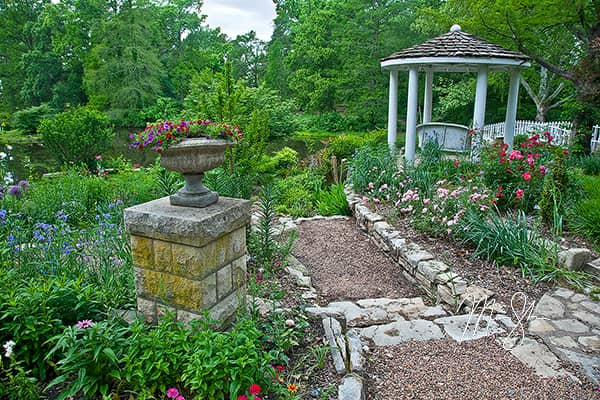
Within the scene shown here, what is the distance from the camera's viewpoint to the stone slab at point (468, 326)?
2.86 m

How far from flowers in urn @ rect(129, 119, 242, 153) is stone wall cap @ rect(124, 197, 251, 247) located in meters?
0.34

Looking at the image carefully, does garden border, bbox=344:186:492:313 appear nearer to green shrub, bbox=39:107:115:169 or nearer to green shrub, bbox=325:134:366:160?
green shrub, bbox=325:134:366:160

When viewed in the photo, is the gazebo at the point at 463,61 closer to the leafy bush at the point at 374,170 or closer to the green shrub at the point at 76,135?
the leafy bush at the point at 374,170

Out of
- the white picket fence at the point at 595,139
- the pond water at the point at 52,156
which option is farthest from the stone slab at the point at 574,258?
the pond water at the point at 52,156

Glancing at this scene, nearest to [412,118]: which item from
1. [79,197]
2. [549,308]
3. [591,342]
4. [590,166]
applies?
[590,166]

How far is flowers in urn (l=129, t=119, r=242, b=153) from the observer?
2184mm

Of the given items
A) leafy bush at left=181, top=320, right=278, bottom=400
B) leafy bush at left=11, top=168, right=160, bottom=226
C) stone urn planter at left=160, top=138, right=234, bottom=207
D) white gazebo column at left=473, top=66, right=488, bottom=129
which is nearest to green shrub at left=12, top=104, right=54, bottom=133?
leafy bush at left=11, top=168, right=160, bottom=226

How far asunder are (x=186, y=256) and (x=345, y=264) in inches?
118

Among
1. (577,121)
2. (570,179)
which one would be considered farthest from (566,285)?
(577,121)

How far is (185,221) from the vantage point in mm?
2090

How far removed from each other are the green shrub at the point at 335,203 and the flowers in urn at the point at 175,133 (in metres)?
→ 4.48

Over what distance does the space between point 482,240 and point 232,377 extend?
10.2 feet

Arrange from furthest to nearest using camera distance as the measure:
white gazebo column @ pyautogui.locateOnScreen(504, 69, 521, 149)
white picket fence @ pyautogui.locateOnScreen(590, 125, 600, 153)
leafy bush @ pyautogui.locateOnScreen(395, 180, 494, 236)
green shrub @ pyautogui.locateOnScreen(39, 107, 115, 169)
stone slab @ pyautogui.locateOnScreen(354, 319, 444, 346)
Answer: white picket fence @ pyautogui.locateOnScreen(590, 125, 600, 153), green shrub @ pyautogui.locateOnScreen(39, 107, 115, 169), white gazebo column @ pyautogui.locateOnScreen(504, 69, 521, 149), leafy bush @ pyautogui.locateOnScreen(395, 180, 494, 236), stone slab @ pyautogui.locateOnScreen(354, 319, 444, 346)

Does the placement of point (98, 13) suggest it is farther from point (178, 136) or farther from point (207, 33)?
point (178, 136)
